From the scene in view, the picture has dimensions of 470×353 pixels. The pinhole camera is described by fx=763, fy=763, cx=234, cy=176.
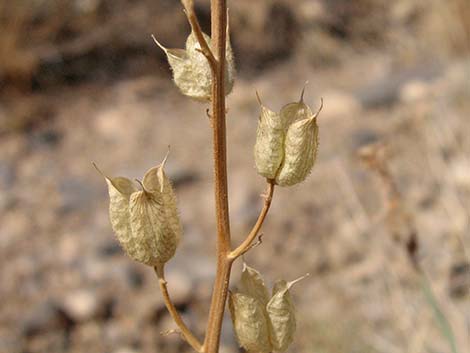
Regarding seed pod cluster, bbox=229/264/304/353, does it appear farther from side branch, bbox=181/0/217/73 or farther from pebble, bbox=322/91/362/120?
pebble, bbox=322/91/362/120

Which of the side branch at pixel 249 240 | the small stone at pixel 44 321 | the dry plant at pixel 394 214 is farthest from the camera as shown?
the small stone at pixel 44 321

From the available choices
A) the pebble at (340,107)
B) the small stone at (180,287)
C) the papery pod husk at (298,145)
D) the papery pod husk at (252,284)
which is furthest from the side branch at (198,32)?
the pebble at (340,107)

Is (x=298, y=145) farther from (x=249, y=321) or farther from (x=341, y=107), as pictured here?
(x=341, y=107)

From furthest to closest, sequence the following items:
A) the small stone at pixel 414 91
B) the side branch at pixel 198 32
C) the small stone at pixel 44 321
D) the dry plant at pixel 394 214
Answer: the small stone at pixel 414 91 → the small stone at pixel 44 321 → the dry plant at pixel 394 214 → the side branch at pixel 198 32

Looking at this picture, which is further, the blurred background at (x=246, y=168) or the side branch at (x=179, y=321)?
the blurred background at (x=246, y=168)

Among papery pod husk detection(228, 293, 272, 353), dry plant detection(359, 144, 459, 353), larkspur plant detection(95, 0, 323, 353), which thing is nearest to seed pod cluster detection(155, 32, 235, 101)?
larkspur plant detection(95, 0, 323, 353)

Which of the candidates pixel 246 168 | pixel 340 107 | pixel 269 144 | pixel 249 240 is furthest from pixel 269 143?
pixel 340 107

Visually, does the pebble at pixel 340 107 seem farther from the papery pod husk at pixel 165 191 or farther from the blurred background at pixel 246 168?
the papery pod husk at pixel 165 191
